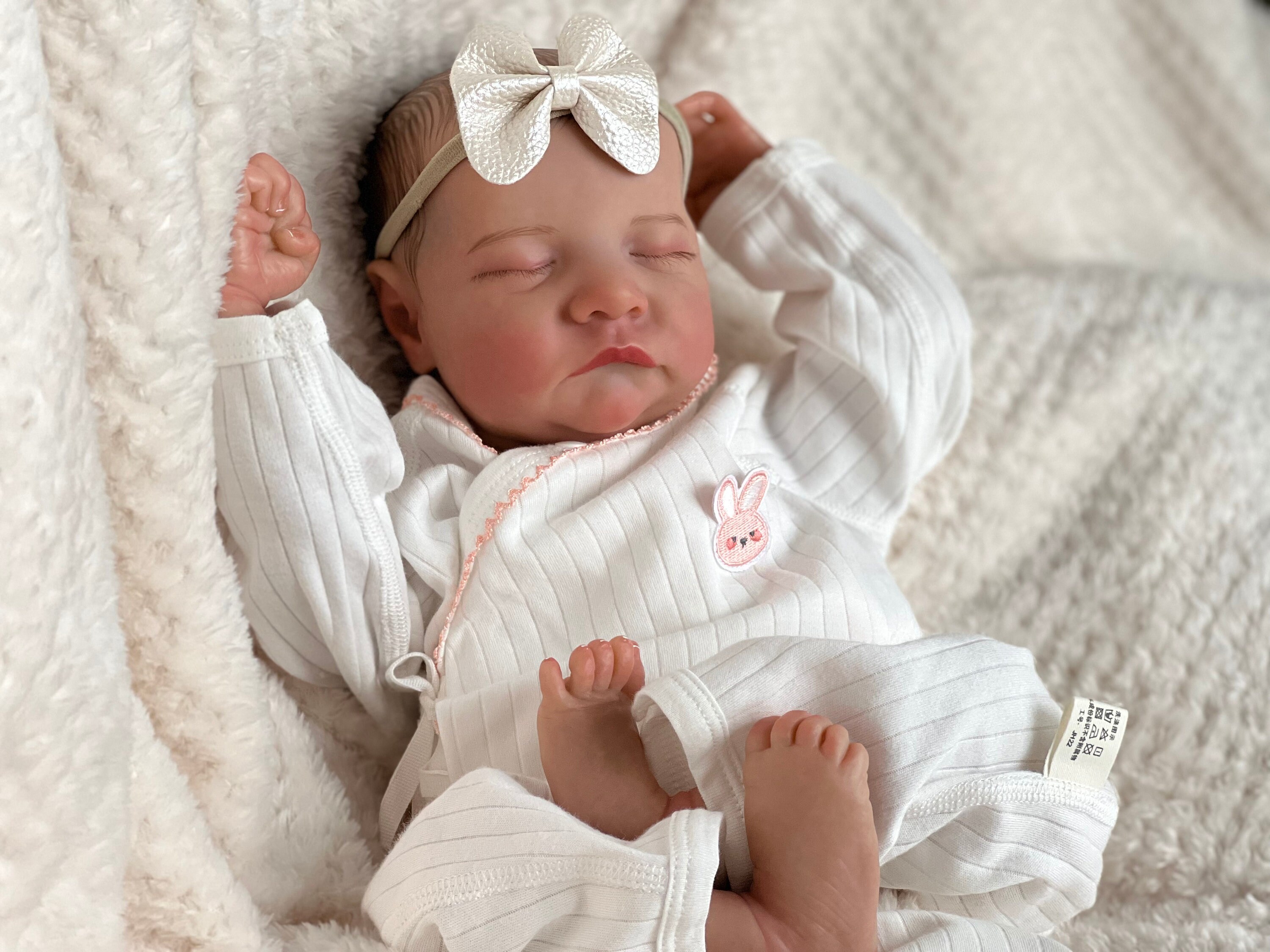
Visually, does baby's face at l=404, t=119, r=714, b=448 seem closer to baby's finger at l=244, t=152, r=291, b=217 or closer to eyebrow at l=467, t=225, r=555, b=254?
Result: eyebrow at l=467, t=225, r=555, b=254

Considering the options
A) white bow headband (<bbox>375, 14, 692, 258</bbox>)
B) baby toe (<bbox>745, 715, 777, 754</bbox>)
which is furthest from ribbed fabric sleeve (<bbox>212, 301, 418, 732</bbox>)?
baby toe (<bbox>745, 715, 777, 754</bbox>)

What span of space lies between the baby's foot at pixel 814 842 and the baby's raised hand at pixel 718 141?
728mm

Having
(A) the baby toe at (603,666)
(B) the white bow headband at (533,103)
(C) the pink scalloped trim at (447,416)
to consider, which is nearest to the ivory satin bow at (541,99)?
(B) the white bow headband at (533,103)

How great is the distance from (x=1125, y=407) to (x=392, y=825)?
0.97 meters

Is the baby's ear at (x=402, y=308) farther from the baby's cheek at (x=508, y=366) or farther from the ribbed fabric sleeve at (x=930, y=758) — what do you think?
the ribbed fabric sleeve at (x=930, y=758)

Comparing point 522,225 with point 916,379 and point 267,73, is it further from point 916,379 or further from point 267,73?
point 916,379

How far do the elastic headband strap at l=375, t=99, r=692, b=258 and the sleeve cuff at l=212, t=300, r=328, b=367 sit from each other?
8.0 inches

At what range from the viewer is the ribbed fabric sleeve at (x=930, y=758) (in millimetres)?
891

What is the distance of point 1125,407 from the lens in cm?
143

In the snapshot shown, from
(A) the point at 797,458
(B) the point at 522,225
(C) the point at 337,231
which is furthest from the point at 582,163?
(A) the point at 797,458

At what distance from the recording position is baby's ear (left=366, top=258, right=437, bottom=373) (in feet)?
3.80

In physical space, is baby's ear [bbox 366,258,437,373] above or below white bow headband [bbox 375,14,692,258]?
below

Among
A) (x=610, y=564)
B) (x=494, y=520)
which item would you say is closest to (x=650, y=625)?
(x=610, y=564)

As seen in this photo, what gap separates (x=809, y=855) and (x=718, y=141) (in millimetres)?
860
